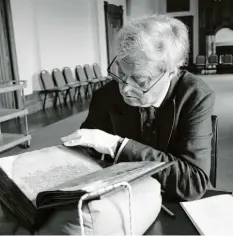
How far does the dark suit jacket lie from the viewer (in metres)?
1.01

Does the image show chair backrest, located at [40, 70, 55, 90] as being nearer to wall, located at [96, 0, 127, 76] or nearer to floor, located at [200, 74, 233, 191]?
wall, located at [96, 0, 127, 76]

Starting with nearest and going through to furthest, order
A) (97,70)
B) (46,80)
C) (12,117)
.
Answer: (12,117), (46,80), (97,70)

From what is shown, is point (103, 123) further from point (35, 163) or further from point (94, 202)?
point (94, 202)

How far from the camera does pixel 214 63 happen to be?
15.6m

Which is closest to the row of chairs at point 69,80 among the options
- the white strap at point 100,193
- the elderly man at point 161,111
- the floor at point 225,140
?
the floor at point 225,140

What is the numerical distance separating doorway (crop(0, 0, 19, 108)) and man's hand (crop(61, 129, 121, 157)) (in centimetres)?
577

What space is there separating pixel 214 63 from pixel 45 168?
50.9 ft

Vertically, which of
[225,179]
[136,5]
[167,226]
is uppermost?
[136,5]

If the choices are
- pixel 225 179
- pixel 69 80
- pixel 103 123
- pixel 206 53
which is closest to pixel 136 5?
pixel 206 53

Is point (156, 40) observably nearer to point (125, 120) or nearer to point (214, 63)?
point (125, 120)

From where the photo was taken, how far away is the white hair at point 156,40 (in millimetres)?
1056

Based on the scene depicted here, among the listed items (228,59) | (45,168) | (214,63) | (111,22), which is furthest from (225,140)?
(228,59)

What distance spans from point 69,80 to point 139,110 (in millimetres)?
7428

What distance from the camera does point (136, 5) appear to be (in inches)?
571
